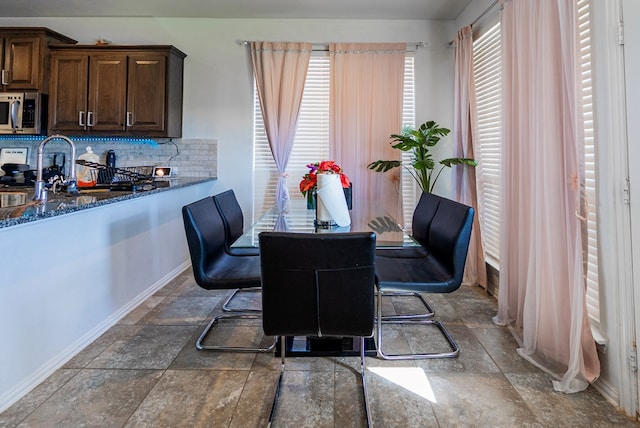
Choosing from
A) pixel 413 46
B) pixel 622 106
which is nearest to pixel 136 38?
pixel 413 46

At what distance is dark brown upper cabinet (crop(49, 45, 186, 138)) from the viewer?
3441 mm

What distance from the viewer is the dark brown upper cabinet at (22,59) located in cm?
339

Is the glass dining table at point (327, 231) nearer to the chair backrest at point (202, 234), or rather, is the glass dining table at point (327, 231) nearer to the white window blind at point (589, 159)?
the chair backrest at point (202, 234)

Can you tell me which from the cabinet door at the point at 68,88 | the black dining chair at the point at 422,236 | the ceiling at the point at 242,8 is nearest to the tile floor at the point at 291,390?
the black dining chair at the point at 422,236

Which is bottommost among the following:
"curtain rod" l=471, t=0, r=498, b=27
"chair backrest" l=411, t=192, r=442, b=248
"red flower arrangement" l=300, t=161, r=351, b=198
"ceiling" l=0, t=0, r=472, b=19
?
"chair backrest" l=411, t=192, r=442, b=248

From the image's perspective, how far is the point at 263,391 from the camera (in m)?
1.66

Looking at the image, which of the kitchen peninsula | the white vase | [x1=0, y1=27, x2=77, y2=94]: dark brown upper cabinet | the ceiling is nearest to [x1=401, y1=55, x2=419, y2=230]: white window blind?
the ceiling

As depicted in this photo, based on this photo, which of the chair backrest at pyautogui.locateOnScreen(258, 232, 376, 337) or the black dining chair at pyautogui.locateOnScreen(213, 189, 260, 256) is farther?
the black dining chair at pyautogui.locateOnScreen(213, 189, 260, 256)

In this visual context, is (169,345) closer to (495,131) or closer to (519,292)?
(519,292)

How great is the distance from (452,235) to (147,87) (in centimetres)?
327

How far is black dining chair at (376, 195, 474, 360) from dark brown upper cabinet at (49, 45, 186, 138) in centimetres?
281

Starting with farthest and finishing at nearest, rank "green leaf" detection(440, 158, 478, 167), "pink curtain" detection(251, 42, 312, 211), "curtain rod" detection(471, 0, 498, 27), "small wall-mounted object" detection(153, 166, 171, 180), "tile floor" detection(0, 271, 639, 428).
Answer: "small wall-mounted object" detection(153, 166, 171, 180) → "pink curtain" detection(251, 42, 312, 211) → "green leaf" detection(440, 158, 478, 167) → "curtain rod" detection(471, 0, 498, 27) → "tile floor" detection(0, 271, 639, 428)

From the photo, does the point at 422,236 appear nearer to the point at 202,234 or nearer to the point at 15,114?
the point at 202,234

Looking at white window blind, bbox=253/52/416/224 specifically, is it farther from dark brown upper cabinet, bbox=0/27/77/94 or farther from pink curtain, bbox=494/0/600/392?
dark brown upper cabinet, bbox=0/27/77/94
